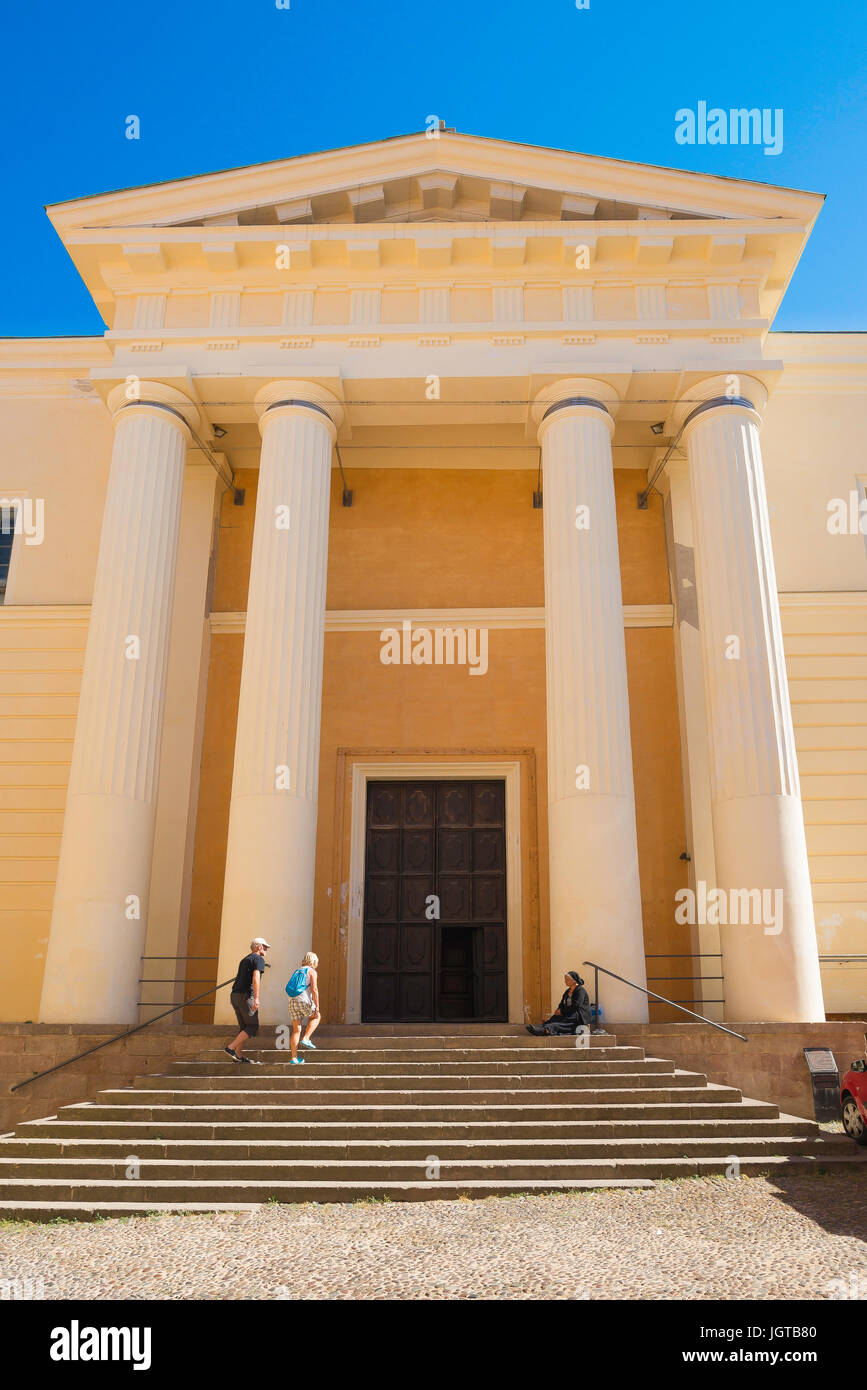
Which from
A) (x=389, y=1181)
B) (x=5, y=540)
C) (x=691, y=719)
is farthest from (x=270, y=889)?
(x=5, y=540)

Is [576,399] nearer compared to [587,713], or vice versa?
[587,713]

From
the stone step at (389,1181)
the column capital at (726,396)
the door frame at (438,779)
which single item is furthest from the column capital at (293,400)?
the stone step at (389,1181)

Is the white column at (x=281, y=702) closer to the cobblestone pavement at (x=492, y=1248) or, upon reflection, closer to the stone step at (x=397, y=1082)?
the stone step at (x=397, y=1082)

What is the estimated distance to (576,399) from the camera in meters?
15.4

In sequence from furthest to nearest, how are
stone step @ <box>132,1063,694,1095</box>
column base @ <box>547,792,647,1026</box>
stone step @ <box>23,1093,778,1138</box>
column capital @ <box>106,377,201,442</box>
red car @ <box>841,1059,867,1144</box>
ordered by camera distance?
column capital @ <box>106,377,201,442</box> → column base @ <box>547,792,647,1026</box> → stone step @ <box>132,1063,694,1095</box> → red car @ <box>841,1059,867,1144</box> → stone step @ <box>23,1093,778,1138</box>

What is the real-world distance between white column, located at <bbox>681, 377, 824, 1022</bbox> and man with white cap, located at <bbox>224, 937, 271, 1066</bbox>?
600 centimetres

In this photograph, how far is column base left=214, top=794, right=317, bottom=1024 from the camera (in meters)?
12.9

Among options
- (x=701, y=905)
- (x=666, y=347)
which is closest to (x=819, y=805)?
(x=701, y=905)

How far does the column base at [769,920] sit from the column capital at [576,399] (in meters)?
6.08

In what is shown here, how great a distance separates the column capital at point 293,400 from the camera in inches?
613

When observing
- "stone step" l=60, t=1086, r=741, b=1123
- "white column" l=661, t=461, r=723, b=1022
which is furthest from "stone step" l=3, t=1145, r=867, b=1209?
"white column" l=661, t=461, r=723, b=1022

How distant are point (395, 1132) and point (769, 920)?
5859 millimetres

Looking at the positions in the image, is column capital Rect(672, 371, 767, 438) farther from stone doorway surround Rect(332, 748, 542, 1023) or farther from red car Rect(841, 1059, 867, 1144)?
red car Rect(841, 1059, 867, 1144)

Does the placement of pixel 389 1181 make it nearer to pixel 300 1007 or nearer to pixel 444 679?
pixel 300 1007
